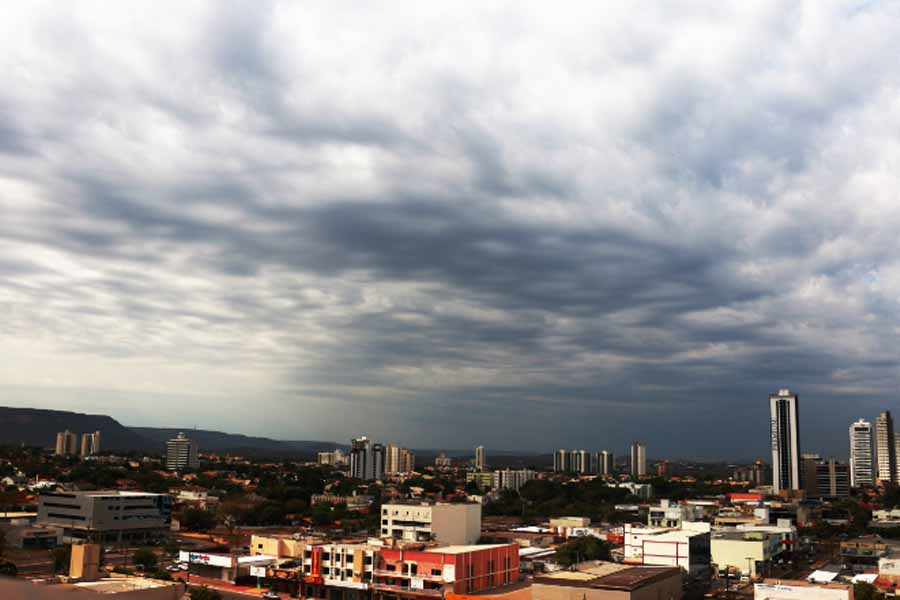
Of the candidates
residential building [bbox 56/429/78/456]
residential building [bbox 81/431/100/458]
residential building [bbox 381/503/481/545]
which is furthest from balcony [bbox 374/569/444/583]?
residential building [bbox 81/431/100/458]

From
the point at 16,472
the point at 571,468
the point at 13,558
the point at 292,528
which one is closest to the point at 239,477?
the point at 16,472

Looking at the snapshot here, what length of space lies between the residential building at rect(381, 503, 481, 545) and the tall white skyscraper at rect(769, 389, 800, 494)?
8558 centimetres

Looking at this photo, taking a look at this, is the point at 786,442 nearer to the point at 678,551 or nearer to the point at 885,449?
the point at 885,449

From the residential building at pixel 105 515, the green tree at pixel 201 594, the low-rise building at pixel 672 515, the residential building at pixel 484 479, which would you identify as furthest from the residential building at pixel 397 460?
the green tree at pixel 201 594

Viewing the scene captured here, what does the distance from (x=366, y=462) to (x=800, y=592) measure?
120 metres

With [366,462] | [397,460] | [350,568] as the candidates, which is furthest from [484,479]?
[350,568]

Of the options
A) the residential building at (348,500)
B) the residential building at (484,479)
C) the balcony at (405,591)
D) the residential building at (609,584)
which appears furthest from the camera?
the residential building at (484,479)

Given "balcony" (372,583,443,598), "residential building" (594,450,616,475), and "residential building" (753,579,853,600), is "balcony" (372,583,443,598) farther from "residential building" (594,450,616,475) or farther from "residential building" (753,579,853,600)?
"residential building" (594,450,616,475)

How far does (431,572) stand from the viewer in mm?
34438

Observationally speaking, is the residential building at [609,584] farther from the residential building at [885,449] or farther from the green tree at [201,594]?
the residential building at [885,449]

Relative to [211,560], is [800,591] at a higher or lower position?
higher

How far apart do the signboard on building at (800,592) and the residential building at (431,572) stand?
12.2 metres

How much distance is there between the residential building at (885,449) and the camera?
5837 inches

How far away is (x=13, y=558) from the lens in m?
45.0
